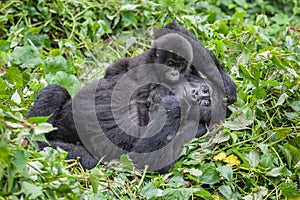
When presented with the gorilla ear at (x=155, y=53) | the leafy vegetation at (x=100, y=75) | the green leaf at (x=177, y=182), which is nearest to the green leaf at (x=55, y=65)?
the leafy vegetation at (x=100, y=75)

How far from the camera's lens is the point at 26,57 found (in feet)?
14.9

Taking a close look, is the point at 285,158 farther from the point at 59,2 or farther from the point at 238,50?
the point at 59,2

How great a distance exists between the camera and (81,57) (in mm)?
5344

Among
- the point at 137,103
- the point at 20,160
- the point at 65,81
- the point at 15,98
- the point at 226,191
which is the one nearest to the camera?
the point at 20,160

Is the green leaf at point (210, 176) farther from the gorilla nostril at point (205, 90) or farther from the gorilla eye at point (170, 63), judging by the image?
the gorilla eye at point (170, 63)

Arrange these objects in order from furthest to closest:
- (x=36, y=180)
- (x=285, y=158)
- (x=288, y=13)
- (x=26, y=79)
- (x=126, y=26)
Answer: (x=288, y=13)
(x=126, y=26)
(x=26, y=79)
(x=285, y=158)
(x=36, y=180)

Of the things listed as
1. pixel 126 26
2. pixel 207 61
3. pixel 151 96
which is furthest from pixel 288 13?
pixel 151 96

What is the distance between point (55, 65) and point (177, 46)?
0.99m

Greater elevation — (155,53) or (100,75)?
(155,53)

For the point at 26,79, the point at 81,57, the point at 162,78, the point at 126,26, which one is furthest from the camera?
the point at 126,26

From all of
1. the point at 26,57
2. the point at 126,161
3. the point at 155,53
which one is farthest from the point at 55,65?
the point at 126,161

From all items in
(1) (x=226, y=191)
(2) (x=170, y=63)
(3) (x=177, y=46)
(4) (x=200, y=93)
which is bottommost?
(1) (x=226, y=191)

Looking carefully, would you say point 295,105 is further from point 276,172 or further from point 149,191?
point 149,191

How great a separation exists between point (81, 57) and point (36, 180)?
2.67 meters
